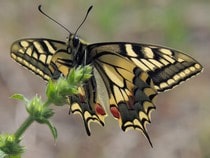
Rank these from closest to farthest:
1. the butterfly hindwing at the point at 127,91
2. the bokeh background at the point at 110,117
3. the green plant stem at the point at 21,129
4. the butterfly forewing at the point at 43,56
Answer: the green plant stem at the point at 21,129 < the butterfly forewing at the point at 43,56 < the butterfly hindwing at the point at 127,91 < the bokeh background at the point at 110,117

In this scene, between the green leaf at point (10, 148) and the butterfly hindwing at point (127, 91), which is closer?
the green leaf at point (10, 148)

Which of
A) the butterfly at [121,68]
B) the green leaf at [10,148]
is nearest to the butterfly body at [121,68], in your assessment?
the butterfly at [121,68]

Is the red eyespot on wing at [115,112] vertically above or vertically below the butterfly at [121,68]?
below

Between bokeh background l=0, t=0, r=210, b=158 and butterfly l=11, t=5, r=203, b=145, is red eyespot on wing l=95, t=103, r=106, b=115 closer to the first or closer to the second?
butterfly l=11, t=5, r=203, b=145

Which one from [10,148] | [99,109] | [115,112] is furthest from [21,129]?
[115,112]

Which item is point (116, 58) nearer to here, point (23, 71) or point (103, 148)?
point (103, 148)

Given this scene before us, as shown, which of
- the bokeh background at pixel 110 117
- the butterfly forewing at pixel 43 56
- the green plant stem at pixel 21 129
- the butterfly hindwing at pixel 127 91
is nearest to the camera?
the green plant stem at pixel 21 129

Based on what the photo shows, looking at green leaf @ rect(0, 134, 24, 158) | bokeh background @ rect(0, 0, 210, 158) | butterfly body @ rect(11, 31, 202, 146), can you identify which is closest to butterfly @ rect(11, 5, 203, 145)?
butterfly body @ rect(11, 31, 202, 146)

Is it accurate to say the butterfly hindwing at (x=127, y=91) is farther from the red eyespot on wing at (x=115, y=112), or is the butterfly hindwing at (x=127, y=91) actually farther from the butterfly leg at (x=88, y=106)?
the butterfly leg at (x=88, y=106)
